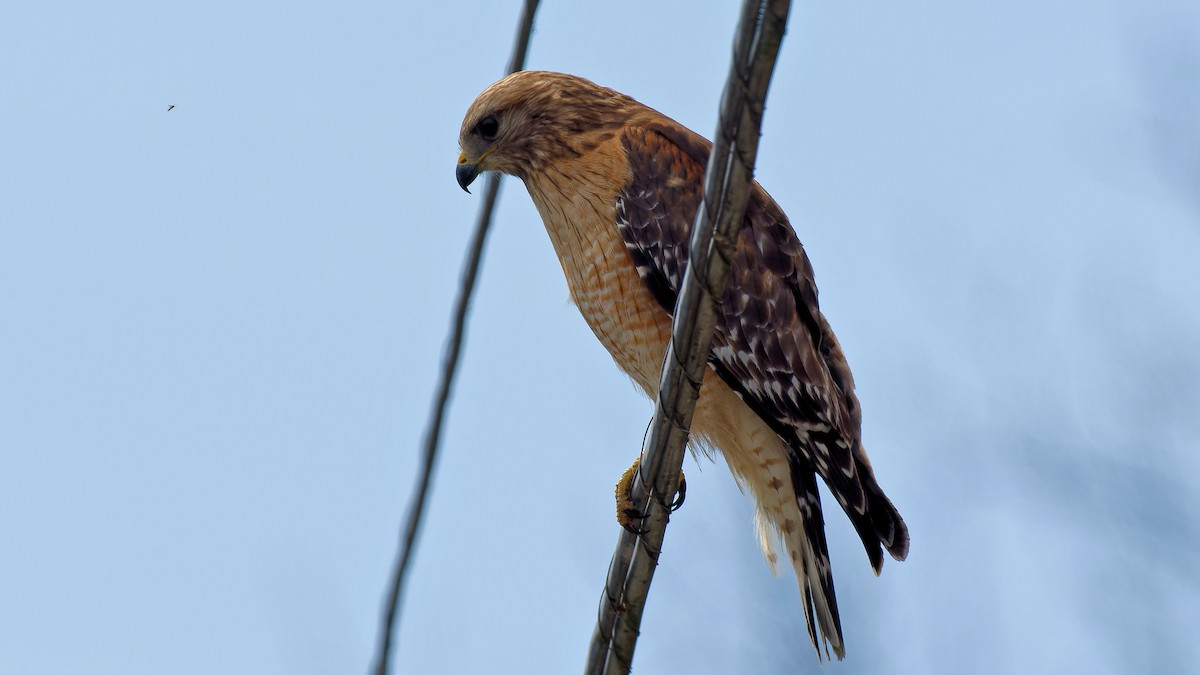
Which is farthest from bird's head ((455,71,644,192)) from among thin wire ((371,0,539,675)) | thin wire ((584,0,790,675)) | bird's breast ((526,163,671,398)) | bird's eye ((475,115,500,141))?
thin wire ((584,0,790,675))

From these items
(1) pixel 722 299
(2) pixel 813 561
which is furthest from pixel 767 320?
(2) pixel 813 561

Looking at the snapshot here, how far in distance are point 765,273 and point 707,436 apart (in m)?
0.59

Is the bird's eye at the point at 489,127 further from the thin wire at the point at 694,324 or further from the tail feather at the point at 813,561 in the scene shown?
the thin wire at the point at 694,324

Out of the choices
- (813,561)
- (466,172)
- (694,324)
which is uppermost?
(466,172)

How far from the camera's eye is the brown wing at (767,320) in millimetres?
4254

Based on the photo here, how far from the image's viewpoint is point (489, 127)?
4.80m

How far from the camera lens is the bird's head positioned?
15.0 feet

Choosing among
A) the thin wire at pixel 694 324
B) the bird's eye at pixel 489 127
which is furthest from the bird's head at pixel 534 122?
the thin wire at pixel 694 324

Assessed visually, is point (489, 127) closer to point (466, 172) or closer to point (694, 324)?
point (466, 172)

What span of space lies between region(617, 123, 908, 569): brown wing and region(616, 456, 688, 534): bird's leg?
15.7 inches

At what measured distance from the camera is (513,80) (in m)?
4.83

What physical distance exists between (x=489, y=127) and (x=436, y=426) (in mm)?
1475

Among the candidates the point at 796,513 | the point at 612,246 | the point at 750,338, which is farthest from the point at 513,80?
the point at 796,513

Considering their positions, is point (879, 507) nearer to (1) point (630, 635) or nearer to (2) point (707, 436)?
(2) point (707, 436)
